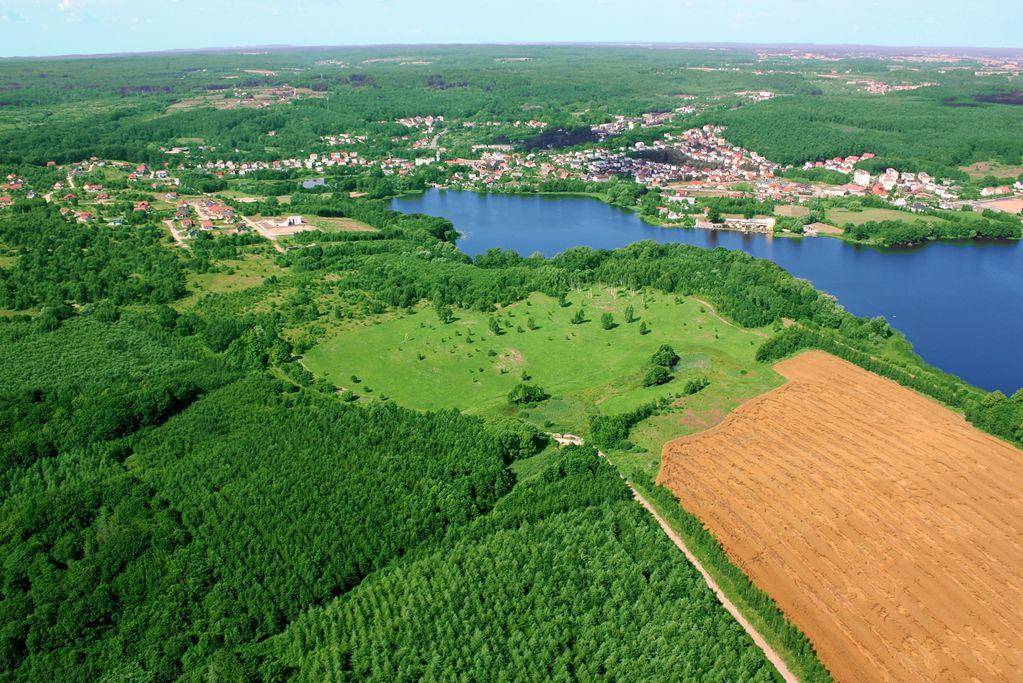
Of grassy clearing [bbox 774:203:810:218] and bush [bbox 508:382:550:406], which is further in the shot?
grassy clearing [bbox 774:203:810:218]

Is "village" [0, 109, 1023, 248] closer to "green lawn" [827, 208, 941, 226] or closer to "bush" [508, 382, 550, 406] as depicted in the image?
"green lawn" [827, 208, 941, 226]

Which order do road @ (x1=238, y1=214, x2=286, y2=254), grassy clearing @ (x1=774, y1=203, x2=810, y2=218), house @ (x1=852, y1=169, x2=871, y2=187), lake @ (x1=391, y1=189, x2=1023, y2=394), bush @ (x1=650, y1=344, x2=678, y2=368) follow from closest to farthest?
bush @ (x1=650, y1=344, x2=678, y2=368)
lake @ (x1=391, y1=189, x2=1023, y2=394)
road @ (x1=238, y1=214, x2=286, y2=254)
grassy clearing @ (x1=774, y1=203, x2=810, y2=218)
house @ (x1=852, y1=169, x2=871, y2=187)

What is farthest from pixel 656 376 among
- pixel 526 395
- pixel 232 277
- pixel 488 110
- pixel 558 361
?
pixel 488 110

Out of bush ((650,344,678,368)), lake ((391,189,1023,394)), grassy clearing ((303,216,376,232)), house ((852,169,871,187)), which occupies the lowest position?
lake ((391,189,1023,394))

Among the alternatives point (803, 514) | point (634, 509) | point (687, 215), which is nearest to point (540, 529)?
point (634, 509)

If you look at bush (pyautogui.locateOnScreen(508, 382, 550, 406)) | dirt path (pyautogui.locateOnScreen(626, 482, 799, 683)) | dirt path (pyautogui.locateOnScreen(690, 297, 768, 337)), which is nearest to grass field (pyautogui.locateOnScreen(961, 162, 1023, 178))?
dirt path (pyautogui.locateOnScreen(690, 297, 768, 337))

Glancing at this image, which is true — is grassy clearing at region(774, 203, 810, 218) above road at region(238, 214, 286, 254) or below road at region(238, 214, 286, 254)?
below
